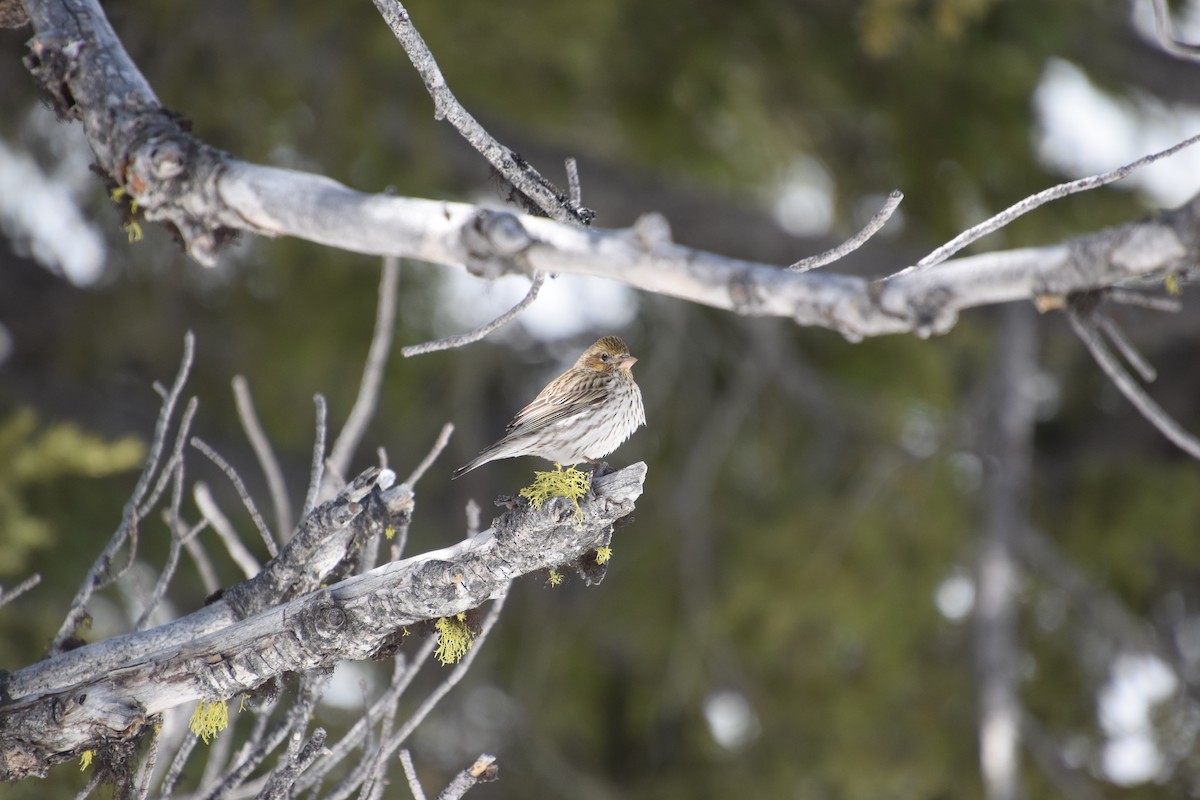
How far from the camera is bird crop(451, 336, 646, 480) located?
392cm

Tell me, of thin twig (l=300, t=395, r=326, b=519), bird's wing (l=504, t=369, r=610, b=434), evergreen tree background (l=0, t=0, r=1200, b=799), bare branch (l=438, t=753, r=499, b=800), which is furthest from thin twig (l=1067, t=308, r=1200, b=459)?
evergreen tree background (l=0, t=0, r=1200, b=799)

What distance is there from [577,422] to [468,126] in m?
1.89

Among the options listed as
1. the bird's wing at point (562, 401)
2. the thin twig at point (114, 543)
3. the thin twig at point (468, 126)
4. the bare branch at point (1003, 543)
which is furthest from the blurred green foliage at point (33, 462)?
Answer: the bare branch at point (1003, 543)

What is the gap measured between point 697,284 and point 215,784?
6.05ft

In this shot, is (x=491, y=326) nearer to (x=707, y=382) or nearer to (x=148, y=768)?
(x=148, y=768)

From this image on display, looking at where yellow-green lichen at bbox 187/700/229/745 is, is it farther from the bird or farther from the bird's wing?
the bird's wing

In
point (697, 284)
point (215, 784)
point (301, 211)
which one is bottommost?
point (697, 284)

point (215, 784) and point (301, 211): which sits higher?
point (301, 211)

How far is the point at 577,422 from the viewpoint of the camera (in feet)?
13.0

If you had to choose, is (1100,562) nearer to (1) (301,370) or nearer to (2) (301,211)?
(1) (301,370)

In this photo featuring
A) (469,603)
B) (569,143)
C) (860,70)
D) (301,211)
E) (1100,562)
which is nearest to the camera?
(301,211)

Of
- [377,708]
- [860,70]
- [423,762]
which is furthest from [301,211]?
[423,762]

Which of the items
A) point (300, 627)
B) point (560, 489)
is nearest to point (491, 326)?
point (560, 489)

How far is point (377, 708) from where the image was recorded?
9.39ft
